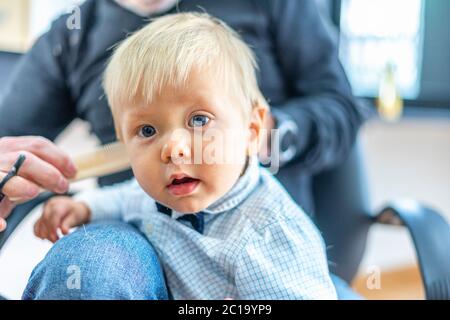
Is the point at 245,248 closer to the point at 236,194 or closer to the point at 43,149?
the point at 236,194

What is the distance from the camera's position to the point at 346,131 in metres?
0.66

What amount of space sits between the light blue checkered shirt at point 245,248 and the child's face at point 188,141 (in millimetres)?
22

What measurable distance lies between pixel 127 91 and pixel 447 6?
36cm

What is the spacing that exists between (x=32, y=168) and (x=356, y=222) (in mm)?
380

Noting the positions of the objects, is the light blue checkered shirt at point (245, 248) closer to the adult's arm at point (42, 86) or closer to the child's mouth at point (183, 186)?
the child's mouth at point (183, 186)

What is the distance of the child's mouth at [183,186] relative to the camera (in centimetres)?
49

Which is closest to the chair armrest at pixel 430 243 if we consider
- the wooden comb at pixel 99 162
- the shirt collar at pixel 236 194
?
the shirt collar at pixel 236 194

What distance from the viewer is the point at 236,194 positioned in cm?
52

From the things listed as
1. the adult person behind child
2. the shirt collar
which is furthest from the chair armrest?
the shirt collar

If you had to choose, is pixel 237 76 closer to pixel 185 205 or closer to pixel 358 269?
pixel 185 205

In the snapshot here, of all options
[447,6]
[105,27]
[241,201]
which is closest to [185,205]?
[241,201]

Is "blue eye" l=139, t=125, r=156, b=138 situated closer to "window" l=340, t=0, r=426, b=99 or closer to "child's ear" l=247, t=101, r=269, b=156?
"child's ear" l=247, t=101, r=269, b=156

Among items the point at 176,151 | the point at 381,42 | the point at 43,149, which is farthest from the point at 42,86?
the point at 381,42

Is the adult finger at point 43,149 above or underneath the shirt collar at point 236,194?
above
